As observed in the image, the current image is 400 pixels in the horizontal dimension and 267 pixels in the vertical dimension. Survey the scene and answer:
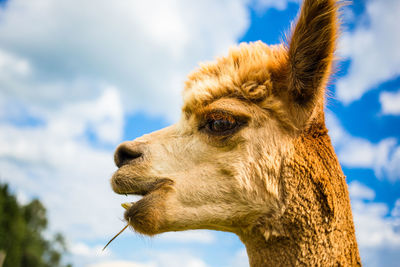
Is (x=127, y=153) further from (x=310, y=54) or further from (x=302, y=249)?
(x=310, y=54)

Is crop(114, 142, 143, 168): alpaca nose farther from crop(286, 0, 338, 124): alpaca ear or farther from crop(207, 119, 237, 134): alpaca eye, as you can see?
crop(286, 0, 338, 124): alpaca ear

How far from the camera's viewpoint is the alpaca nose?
312cm

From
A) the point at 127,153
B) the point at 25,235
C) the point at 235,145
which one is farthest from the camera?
the point at 25,235

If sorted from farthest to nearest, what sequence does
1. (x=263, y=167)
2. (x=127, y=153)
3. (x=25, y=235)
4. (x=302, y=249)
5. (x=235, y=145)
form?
1. (x=25, y=235)
2. (x=127, y=153)
3. (x=235, y=145)
4. (x=263, y=167)
5. (x=302, y=249)

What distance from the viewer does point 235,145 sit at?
296 cm

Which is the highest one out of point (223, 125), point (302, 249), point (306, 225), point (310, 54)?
point (310, 54)

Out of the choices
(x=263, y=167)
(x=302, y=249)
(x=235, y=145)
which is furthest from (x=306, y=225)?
(x=235, y=145)

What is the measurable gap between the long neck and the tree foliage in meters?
42.1

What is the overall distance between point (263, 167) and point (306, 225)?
55 cm

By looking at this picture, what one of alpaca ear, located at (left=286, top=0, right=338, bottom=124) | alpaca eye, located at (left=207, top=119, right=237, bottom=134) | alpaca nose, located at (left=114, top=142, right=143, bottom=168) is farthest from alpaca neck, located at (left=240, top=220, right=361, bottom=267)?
alpaca nose, located at (left=114, top=142, right=143, bottom=168)

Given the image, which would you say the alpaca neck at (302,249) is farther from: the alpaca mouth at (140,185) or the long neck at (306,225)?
the alpaca mouth at (140,185)

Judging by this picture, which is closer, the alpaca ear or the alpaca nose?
the alpaca ear

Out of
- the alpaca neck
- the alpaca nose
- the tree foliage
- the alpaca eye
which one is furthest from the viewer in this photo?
the tree foliage

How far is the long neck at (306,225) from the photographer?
2.75 m
